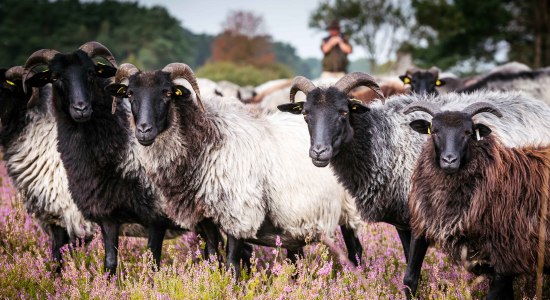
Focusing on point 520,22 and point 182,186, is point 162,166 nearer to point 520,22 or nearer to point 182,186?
point 182,186

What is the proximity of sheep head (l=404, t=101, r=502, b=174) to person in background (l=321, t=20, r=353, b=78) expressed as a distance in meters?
11.5

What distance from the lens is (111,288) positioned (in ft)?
15.0

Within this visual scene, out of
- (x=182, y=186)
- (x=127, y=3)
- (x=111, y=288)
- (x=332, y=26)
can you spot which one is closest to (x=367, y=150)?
(x=182, y=186)

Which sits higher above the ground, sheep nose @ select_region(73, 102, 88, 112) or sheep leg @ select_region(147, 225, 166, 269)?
sheep nose @ select_region(73, 102, 88, 112)

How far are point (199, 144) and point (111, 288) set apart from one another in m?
1.65

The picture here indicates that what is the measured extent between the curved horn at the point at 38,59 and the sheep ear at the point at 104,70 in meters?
0.50

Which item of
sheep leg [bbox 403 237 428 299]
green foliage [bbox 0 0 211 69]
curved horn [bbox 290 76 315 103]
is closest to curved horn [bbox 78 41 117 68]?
curved horn [bbox 290 76 315 103]

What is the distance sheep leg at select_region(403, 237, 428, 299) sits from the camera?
492 cm

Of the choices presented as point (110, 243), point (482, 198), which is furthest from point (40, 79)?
point (482, 198)

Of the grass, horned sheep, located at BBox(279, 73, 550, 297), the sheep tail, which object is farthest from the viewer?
horned sheep, located at BBox(279, 73, 550, 297)

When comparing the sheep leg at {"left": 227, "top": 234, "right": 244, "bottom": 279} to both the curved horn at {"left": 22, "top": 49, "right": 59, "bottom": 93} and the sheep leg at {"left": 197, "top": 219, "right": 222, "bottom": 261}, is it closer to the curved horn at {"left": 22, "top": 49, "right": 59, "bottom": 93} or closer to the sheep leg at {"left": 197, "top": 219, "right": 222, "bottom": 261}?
the sheep leg at {"left": 197, "top": 219, "right": 222, "bottom": 261}

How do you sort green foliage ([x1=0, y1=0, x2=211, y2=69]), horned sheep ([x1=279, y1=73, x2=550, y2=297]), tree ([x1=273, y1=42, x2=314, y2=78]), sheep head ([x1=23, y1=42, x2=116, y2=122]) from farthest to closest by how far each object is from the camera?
tree ([x1=273, y1=42, x2=314, y2=78])
green foliage ([x1=0, y1=0, x2=211, y2=69])
sheep head ([x1=23, y1=42, x2=116, y2=122])
horned sheep ([x1=279, y1=73, x2=550, y2=297])

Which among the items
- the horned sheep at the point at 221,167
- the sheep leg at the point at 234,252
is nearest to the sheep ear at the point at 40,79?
the horned sheep at the point at 221,167

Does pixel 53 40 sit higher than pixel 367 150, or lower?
higher
